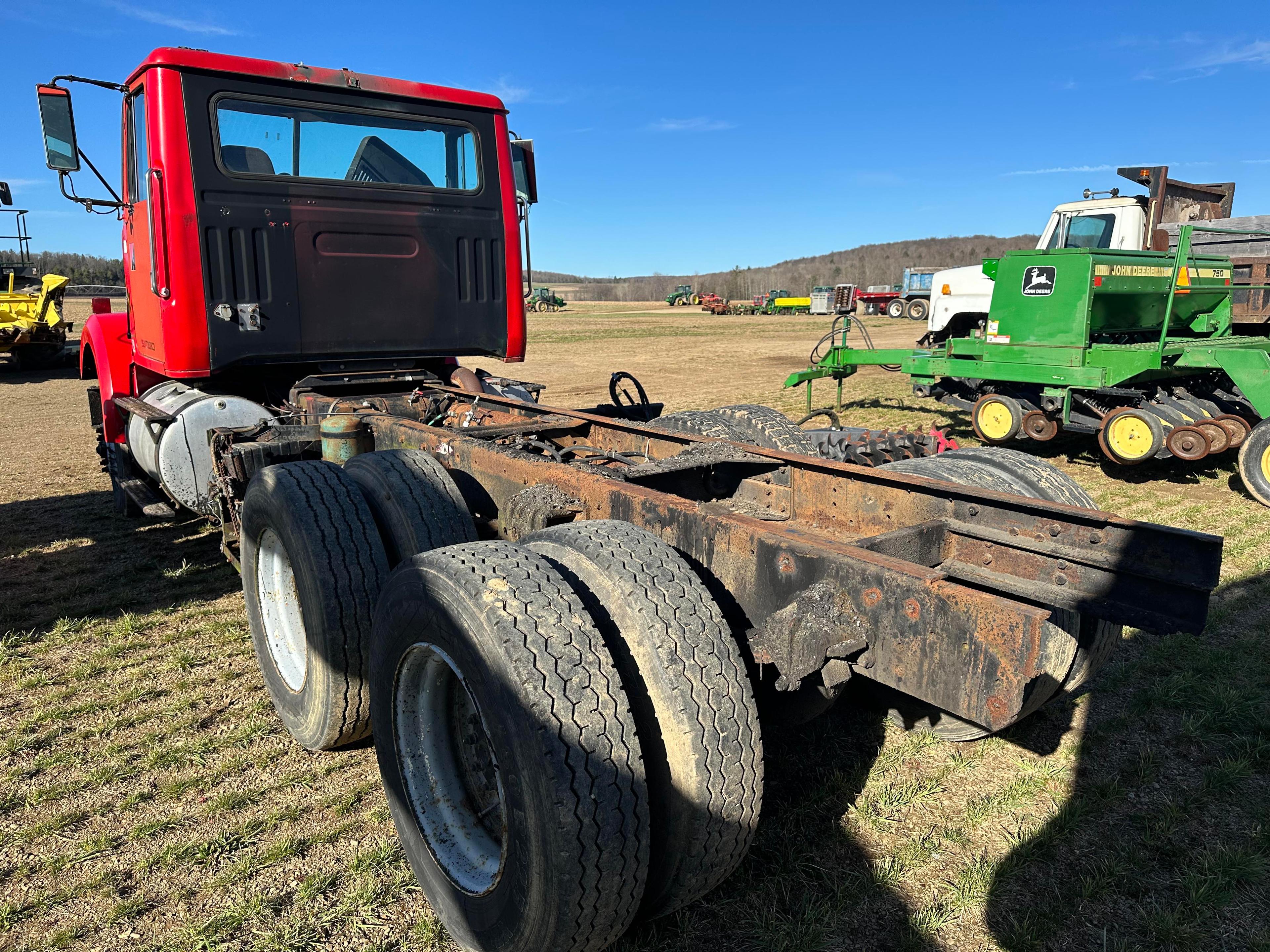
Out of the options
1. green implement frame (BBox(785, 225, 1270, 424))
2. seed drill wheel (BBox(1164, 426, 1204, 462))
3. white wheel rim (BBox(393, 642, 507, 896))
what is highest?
green implement frame (BBox(785, 225, 1270, 424))

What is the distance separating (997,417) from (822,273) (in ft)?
283

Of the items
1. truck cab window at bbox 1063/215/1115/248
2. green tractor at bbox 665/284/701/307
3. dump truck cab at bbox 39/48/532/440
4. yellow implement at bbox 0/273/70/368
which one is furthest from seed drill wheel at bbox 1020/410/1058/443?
green tractor at bbox 665/284/701/307

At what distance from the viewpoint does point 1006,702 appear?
1657mm

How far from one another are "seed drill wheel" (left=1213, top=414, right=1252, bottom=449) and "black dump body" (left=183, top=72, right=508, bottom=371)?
230 inches

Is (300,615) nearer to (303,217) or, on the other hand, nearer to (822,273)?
(303,217)

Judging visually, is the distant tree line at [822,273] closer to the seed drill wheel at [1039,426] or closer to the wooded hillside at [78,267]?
the wooded hillside at [78,267]

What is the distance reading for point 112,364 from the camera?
5.69m

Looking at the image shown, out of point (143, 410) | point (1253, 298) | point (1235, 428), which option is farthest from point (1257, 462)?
point (143, 410)

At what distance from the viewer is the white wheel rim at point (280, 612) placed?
127 inches

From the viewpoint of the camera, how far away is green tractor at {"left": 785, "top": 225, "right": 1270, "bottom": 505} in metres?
6.63

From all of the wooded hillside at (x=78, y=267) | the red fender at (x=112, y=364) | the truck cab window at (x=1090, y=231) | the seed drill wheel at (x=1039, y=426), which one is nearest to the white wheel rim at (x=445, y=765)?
the red fender at (x=112, y=364)

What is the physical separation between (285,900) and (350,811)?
405mm

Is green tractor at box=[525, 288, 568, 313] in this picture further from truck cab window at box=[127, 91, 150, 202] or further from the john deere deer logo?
truck cab window at box=[127, 91, 150, 202]

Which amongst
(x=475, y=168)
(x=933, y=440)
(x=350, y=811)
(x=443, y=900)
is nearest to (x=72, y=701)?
(x=350, y=811)
